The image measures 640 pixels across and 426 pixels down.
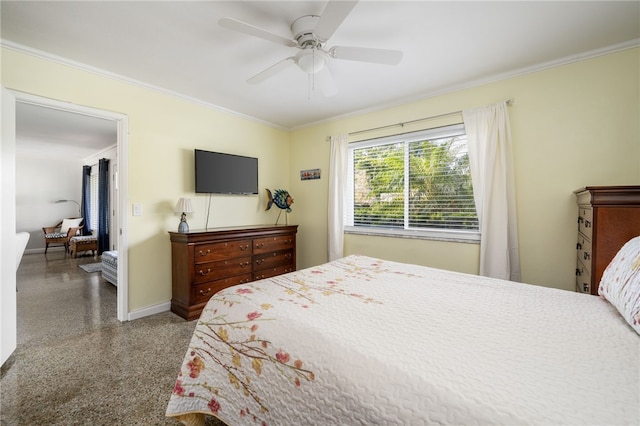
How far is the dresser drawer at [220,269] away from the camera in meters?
2.91

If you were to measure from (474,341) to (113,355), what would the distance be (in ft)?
8.74

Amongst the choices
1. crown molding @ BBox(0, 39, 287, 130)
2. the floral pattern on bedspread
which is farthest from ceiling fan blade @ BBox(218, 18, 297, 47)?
crown molding @ BBox(0, 39, 287, 130)

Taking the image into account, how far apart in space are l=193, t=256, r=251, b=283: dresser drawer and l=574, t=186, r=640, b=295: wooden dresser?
324cm

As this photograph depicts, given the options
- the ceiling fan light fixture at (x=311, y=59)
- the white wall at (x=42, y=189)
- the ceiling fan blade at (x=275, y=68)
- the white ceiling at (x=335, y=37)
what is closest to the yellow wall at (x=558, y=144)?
the white ceiling at (x=335, y=37)

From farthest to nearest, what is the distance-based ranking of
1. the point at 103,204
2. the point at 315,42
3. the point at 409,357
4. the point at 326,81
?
the point at 103,204
the point at 326,81
the point at 315,42
the point at 409,357

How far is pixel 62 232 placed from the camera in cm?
677

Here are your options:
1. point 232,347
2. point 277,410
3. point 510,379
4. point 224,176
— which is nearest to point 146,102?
point 224,176

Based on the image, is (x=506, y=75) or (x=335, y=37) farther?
(x=506, y=75)

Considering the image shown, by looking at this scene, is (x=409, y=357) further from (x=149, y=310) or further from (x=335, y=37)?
(x=149, y=310)

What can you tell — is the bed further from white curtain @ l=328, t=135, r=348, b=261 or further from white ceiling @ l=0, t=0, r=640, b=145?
white curtain @ l=328, t=135, r=348, b=261

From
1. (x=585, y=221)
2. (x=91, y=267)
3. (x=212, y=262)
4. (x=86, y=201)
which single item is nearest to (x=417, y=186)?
(x=585, y=221)

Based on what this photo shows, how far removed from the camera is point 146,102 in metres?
2.91

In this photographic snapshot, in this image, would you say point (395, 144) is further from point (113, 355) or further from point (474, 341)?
point (113, 355)

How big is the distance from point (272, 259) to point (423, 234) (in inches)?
79.4
